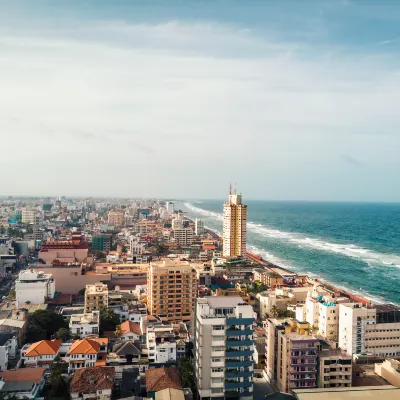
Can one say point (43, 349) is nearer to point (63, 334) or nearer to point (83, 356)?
point (83, 356)

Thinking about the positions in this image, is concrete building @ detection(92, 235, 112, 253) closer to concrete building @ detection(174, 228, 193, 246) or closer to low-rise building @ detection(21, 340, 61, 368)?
concrete building @ detection(174, 228, 193, 246)

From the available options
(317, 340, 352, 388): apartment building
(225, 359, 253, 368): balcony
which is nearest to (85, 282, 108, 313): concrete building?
(225, 359, 253, 368): balcony

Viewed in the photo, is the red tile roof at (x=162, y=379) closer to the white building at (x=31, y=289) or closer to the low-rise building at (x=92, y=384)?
the low-rise building at (x=92, y=384)

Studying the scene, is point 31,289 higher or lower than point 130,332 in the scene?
higher

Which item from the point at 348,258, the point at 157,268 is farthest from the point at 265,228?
the point at 157,268

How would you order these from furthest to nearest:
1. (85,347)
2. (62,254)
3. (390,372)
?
(62,254) → (85,347) → (390,372)

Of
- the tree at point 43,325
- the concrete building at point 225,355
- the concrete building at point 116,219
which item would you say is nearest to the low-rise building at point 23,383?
the tree at point 43,325

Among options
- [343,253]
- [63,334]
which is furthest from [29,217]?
[63,334]
